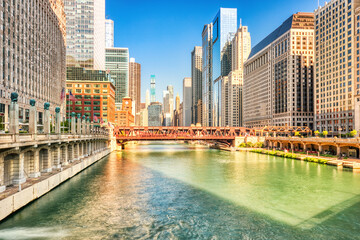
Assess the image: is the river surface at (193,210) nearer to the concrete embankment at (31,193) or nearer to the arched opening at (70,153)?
the concrete embankment at (31,193)

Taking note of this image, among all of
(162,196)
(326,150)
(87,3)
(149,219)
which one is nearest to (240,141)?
(326,150)

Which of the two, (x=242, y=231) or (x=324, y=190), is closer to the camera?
(x=242, y=231)

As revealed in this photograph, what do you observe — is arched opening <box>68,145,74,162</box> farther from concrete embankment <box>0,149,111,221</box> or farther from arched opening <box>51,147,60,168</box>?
arched opening <box>51,147,60,168</box>

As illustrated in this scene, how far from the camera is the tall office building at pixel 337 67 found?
426ft

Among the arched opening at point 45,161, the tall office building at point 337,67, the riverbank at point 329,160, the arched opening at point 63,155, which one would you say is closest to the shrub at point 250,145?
the riverbank at point 329,160

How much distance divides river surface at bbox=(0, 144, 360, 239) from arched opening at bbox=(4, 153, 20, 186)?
4021 mm

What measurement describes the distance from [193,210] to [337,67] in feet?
437

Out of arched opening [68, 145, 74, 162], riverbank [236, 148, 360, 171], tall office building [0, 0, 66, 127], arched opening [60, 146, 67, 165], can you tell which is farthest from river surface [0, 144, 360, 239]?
tall office building [0, 0, 66, 127]

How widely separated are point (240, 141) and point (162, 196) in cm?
11362

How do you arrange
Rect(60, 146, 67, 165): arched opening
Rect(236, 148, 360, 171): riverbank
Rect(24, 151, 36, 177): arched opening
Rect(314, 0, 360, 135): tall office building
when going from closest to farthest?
Rect(24, 151, 36, 177): arched opening → Rect(60, 146, 67, 165): arched opening → Rect(236, 148, 360, 171): riverbank → Rect(314, 0, 360, 135): tall office building

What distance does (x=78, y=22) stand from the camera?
199m

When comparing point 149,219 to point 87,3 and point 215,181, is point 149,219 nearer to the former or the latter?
point 215,181

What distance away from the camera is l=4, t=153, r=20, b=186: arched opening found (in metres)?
36.0

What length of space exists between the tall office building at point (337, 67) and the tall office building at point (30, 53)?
12244 cm
